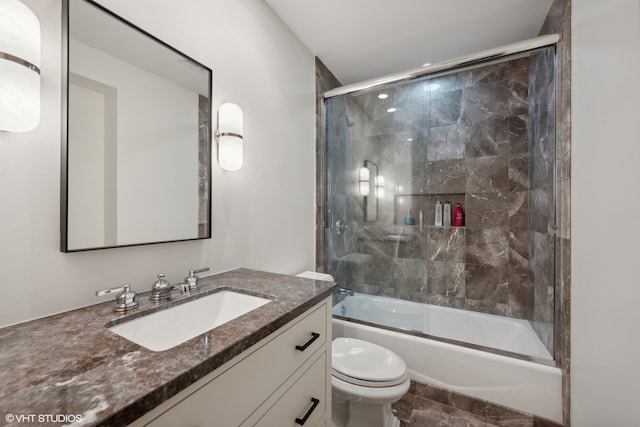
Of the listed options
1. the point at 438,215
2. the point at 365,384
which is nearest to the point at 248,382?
the point at 365,384

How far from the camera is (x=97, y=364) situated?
55cm

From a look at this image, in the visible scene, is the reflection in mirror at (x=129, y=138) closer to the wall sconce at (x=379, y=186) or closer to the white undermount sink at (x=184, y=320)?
the white undermount sink at (x=184, y=320)

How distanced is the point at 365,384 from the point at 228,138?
1.45 meters

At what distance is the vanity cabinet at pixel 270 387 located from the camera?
56cm

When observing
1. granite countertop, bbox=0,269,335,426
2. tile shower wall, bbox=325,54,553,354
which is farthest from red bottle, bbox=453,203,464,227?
granite countertop, bbox=0,269,335,426

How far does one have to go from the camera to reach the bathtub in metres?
1.57

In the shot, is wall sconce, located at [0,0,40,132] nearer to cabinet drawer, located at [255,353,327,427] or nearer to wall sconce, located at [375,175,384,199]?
cabinet drawer, located at [255,353,327,427]

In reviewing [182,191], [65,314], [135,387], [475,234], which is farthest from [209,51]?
[475,234]

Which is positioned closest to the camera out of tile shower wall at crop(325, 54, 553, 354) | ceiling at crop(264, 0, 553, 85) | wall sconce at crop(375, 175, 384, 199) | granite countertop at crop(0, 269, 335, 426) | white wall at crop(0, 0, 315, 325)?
granite countertop at crop(0, 269, 335, 426)

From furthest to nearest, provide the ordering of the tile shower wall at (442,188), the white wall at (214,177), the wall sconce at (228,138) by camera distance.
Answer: the tile shower wall at (442,188) → the wall sconce at (228,138) → the white wall at (214,177)

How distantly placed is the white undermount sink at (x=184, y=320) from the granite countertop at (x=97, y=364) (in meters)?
0.04
